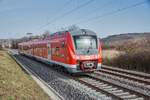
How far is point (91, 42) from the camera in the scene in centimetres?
1625

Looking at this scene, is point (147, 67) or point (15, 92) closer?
point (15, 92)

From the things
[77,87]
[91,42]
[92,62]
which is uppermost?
[91,42]

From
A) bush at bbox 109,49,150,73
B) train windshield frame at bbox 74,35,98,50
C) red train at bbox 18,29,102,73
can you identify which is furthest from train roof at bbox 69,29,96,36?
bush at bbox 109,49,150,73

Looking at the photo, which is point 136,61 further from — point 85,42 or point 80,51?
point 80,51

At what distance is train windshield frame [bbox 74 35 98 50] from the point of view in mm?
15767

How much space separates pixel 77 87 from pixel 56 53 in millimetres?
6385

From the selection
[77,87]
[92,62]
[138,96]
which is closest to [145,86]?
[138,96]

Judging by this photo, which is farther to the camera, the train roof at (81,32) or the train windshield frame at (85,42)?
the train roof at (81,32)

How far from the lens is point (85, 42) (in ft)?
52.6

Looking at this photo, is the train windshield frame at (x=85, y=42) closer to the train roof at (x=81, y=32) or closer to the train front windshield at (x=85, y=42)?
the train front windshield at (x=85, y=42)

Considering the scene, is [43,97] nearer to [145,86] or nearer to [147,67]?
[145,86]

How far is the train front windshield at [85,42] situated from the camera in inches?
621

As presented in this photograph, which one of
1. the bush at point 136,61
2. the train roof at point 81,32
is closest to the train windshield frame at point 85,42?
the train roof at point 81,32

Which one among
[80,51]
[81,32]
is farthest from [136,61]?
[80,51]
